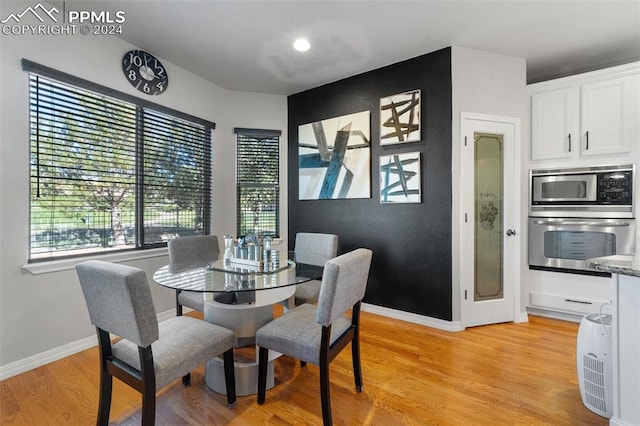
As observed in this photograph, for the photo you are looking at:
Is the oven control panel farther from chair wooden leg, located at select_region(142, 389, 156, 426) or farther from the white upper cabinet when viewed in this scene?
chair wooden leg, located at select_region(142, 389, 156, 426)

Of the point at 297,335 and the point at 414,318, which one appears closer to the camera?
the point at 297,335

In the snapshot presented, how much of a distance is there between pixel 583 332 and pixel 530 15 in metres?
2.39

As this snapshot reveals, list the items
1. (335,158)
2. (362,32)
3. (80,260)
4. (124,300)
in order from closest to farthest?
(124,300), (80,260), (362,32), (335,158)

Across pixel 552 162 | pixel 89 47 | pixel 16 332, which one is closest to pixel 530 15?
pixel 552 162

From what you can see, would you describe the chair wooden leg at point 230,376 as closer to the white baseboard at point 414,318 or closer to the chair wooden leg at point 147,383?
the chair wooden leg at point 147,383

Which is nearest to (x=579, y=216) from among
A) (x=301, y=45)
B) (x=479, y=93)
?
(x=479, y=93)

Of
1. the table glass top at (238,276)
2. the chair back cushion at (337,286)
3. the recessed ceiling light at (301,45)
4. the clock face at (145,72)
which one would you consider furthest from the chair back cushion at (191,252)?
the recessed ceiling light at (301,45)

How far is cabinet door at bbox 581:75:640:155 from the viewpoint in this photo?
2.71 metres

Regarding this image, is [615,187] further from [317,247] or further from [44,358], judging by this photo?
[44,358]

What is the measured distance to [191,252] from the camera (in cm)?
260

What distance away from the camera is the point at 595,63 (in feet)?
10.5

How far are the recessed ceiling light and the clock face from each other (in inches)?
56.1

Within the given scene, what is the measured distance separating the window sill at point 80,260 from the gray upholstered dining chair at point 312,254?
4.80 feet

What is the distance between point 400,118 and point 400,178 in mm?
639
